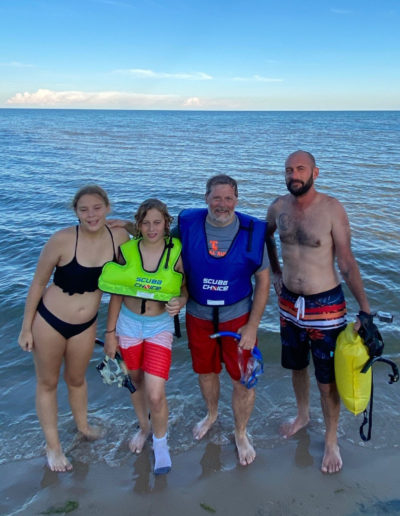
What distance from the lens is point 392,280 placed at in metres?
8.03

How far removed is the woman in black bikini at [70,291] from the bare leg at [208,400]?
1.22 meters

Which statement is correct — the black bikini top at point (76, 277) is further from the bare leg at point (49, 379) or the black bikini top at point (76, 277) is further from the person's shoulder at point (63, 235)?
the bare leg at point (49, 379)

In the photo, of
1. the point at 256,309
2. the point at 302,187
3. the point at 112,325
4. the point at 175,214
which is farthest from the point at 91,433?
the point at 175,214

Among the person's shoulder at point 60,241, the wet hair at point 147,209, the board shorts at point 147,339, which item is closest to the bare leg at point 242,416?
the board shorts at point 147,339

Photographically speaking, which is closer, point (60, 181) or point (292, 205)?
point (292, 205)

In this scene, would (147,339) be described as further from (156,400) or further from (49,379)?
(49,379)

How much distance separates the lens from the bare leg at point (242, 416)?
377 centimetres

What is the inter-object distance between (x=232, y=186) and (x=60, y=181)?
16605 mm

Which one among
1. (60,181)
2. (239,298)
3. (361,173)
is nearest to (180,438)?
(239,298)

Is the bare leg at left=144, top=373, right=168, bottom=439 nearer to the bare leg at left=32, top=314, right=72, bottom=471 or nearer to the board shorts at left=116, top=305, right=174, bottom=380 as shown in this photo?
the board shorts at left=116, top=305, right=174, bottom=380

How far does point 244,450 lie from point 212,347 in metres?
1.03

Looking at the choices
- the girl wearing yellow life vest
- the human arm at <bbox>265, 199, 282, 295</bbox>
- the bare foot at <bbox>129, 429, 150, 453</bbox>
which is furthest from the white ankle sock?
the human arm at <bbox>265, 199, 282, 295</bbox>

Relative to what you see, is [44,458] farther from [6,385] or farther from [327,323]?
[327,323]

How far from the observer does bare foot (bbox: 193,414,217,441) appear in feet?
13.7
